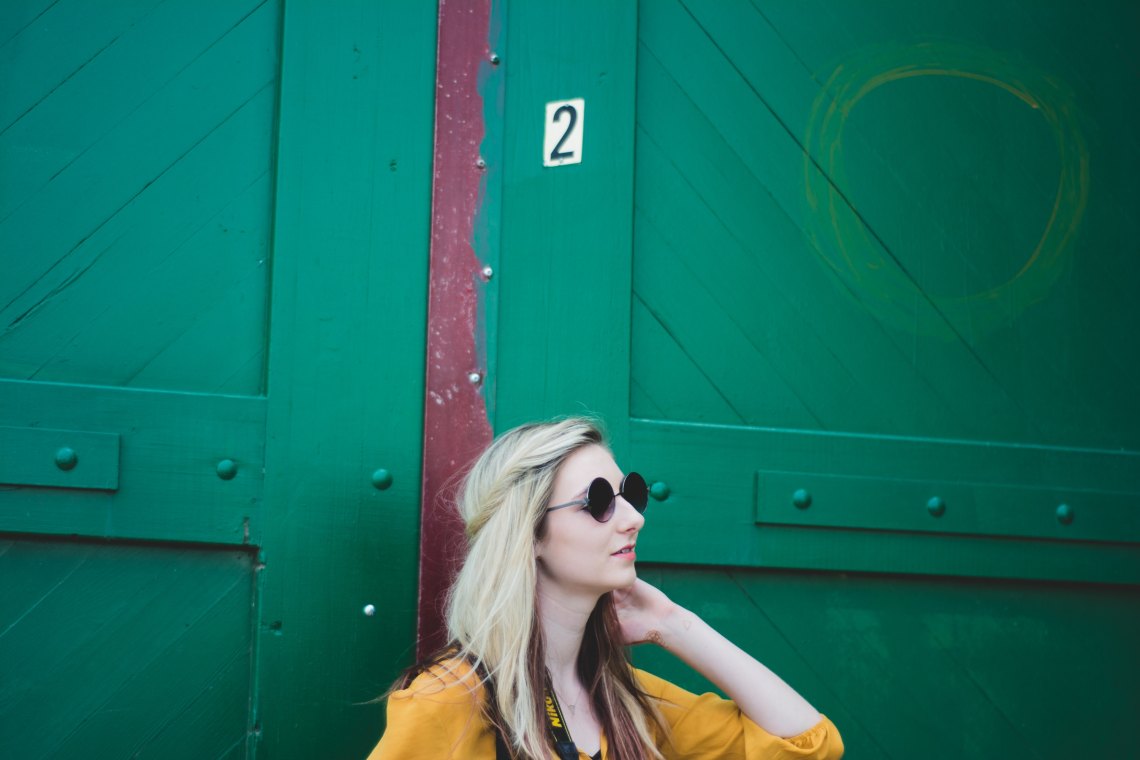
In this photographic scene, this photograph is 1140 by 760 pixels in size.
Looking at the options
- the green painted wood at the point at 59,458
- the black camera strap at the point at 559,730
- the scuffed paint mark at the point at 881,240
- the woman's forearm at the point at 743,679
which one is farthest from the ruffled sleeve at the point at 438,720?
the scuffed paint mark at the point at 881,240

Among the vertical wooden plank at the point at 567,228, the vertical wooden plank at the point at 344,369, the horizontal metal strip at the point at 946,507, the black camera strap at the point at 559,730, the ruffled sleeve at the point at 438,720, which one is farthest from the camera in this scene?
the horizontal metal strip at the point at 946,507

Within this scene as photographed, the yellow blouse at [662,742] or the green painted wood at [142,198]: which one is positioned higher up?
the green painted wood at [142,198]

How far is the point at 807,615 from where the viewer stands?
8.01 ft

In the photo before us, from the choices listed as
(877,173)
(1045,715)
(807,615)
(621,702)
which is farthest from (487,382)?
(1045,715)

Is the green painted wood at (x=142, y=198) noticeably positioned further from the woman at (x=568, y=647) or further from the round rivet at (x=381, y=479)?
the woman at (x=568, y=647)

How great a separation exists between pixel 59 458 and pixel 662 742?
4.14ft

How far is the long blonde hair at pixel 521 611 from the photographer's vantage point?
6.26 feet

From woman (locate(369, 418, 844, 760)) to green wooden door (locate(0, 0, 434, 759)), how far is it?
275mm

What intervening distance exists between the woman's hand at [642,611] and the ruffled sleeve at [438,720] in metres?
0.40

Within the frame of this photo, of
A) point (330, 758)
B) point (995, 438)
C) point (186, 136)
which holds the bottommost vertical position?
point (330, 758)

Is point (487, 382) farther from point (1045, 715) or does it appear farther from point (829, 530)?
point (1045, 715)

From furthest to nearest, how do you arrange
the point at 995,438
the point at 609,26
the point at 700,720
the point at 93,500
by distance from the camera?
the point at 995,438, the point at 609,26, the point at 700,720, the point at 93,500

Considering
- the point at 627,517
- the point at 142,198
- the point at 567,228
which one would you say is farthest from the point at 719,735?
the point at 142,198

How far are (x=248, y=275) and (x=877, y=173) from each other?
143 cm
